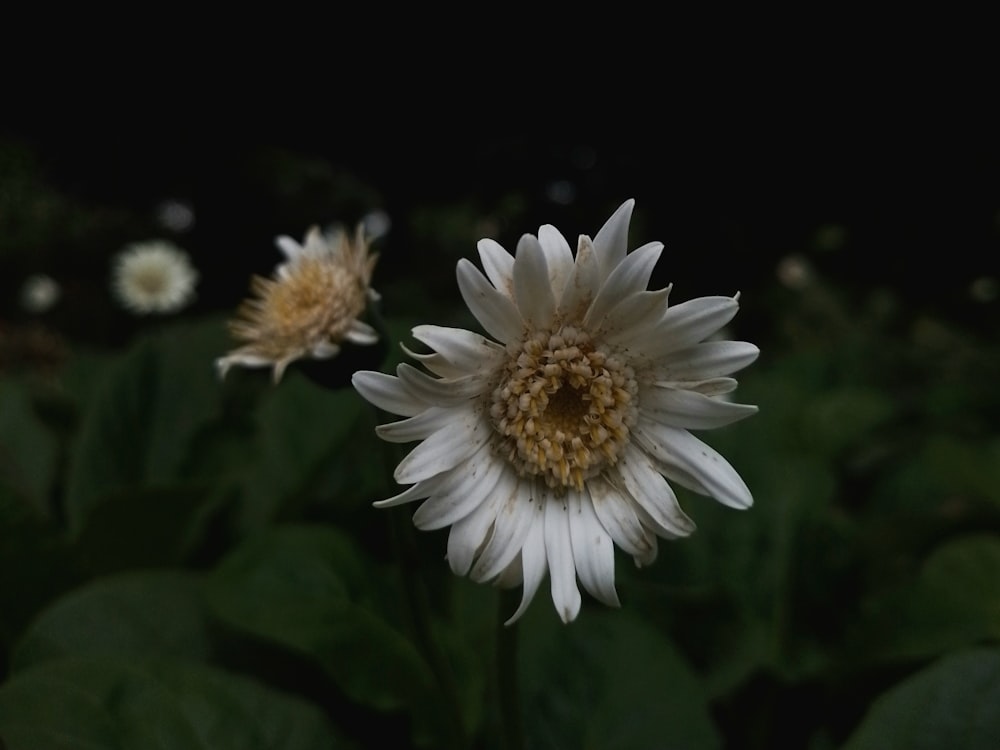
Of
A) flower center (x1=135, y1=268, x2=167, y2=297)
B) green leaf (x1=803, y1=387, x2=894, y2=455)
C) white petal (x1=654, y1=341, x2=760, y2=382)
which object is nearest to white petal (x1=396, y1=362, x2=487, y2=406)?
A: white petal (x1=654, y1=341, x2=760, y2=382)

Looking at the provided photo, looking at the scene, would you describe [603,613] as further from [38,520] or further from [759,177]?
[759,177]

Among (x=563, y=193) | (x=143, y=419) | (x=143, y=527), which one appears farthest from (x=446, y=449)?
(x=563, y=193)

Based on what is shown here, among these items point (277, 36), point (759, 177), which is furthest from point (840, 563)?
point (277, 36)

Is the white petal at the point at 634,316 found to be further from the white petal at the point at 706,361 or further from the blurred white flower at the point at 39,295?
the blurred white flower at the point at 39,295

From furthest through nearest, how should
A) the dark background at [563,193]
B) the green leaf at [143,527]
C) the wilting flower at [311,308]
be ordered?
1. the dark background at [563,193]
2. the green leaf at [143,527]
3. the wilting flower at [311,308]

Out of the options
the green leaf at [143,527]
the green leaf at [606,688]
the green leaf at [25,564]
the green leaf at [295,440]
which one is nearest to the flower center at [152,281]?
the green leaf at [295,440]

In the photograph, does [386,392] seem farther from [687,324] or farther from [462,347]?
[687,324]
